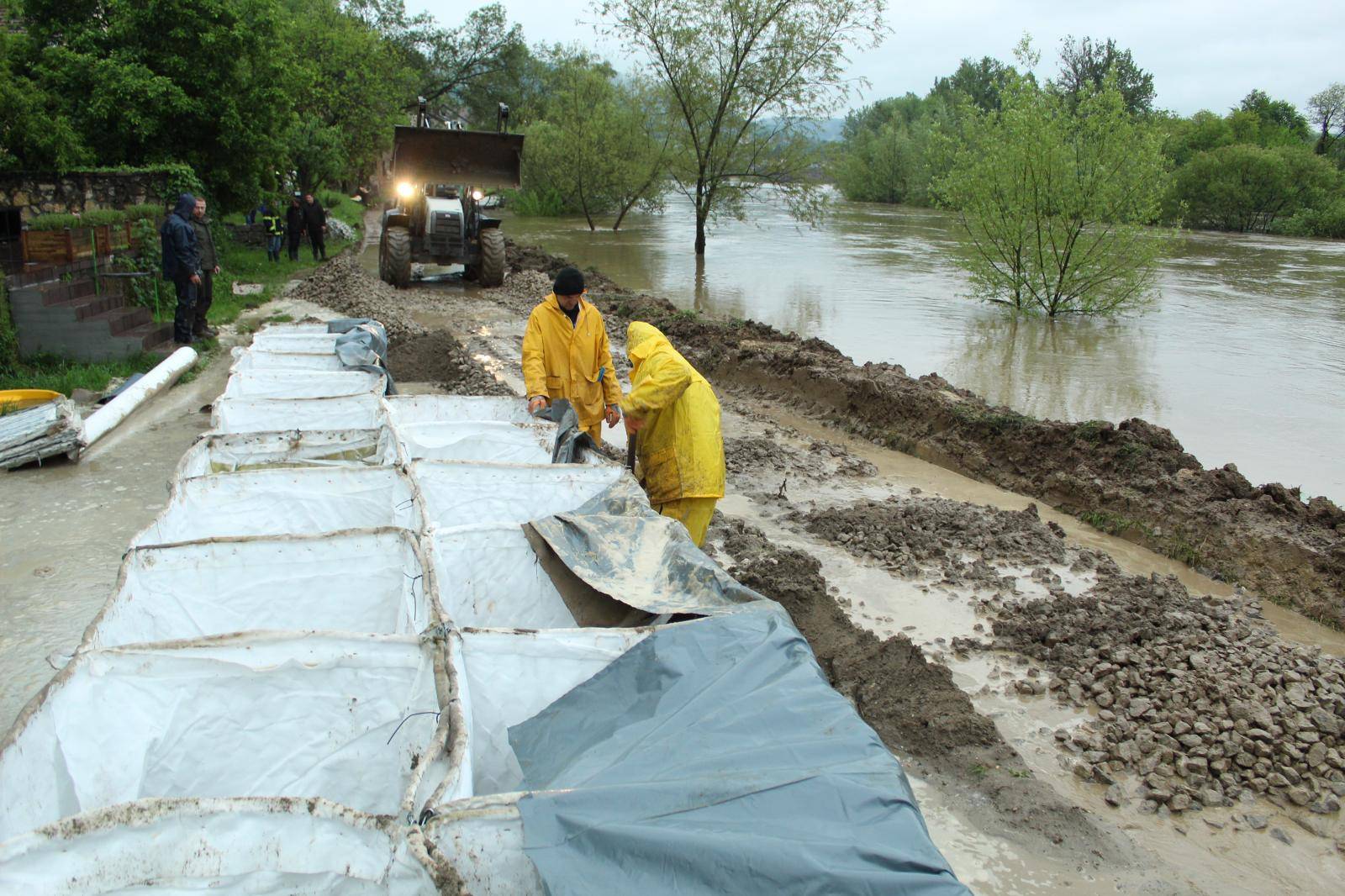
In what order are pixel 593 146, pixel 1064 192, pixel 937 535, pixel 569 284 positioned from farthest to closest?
pixel 593 146, pixel 1064 192, pixel 937 535, pixel 569 284

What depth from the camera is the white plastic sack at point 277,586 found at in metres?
3.23

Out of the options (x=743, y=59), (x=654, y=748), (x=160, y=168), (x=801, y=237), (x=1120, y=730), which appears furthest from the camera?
(x=801, y=237)

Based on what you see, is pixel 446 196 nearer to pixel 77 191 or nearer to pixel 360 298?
pixel 360 298

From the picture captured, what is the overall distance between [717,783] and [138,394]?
8053mm

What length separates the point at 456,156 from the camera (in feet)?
55.1

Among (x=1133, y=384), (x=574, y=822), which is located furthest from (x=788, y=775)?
(x=1133, y=384)

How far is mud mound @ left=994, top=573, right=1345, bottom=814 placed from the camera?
3.81 meters

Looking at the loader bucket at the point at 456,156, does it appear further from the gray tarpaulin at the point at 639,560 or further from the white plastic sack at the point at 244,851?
the white plastic sack at the point at 244,851

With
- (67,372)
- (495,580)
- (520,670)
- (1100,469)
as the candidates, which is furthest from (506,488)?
(67,372)

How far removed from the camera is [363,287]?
1513 cm

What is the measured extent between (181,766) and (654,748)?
142 cm

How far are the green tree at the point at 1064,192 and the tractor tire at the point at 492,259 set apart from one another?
8.19 meters

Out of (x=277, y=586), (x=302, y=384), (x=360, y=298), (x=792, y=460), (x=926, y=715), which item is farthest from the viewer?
(x=360, y=298)

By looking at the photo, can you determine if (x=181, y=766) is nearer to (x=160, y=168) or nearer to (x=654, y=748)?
(x=654, y=748)
